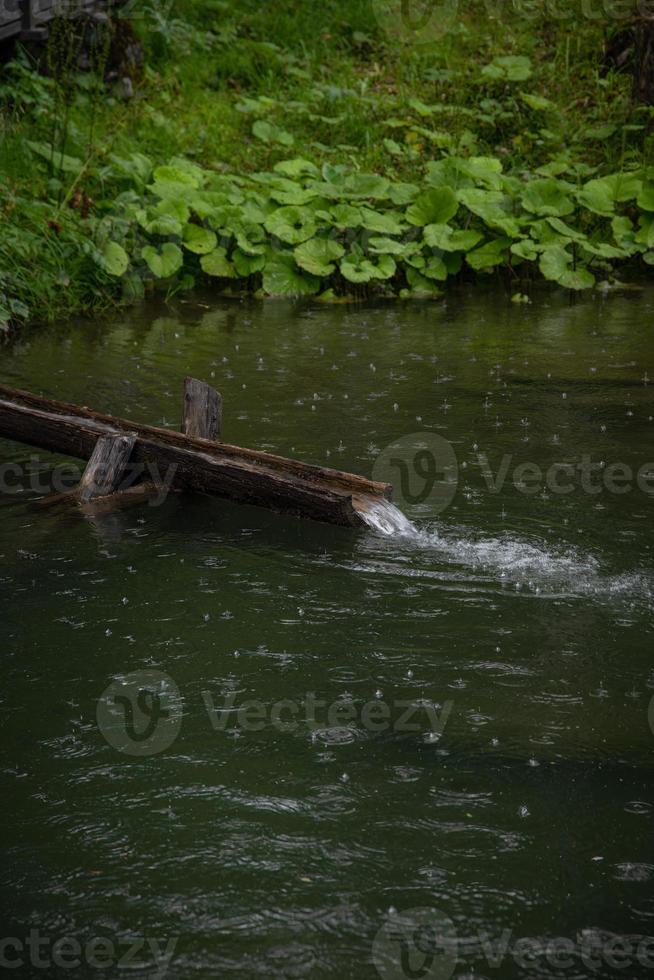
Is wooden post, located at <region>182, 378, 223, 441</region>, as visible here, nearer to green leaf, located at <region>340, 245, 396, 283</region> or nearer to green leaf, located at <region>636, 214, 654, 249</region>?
green leaf, located at <region>340, 245, 396, 283</region>

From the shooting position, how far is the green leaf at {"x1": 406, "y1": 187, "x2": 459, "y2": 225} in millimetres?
11242

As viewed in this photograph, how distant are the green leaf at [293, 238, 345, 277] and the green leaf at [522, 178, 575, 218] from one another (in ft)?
6.40

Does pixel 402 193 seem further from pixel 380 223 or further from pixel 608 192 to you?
pixel 608 192

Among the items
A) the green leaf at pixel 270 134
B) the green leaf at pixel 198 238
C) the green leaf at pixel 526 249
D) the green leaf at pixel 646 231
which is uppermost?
the green leaf at pixel 270 134

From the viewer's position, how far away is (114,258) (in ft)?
34.1

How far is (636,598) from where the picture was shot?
493 centimetres

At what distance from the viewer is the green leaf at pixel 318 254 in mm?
10945

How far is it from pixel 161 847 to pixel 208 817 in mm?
193

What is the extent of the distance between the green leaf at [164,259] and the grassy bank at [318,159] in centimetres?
2

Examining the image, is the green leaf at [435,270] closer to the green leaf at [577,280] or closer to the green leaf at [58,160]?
the green leaf at [577,280]

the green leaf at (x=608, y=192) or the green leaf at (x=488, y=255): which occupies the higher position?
the green leaf at (x=608, y=192)

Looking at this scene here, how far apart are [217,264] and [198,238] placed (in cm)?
31

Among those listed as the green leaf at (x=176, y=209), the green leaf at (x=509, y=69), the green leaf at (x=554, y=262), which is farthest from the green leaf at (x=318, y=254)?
the green leaf at (x=509, y=69)

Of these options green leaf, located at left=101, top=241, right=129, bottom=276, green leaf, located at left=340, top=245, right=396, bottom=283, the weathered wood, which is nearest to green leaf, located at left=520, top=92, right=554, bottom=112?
green leaf, located at left=340, top=245, right=396, bottom=283
